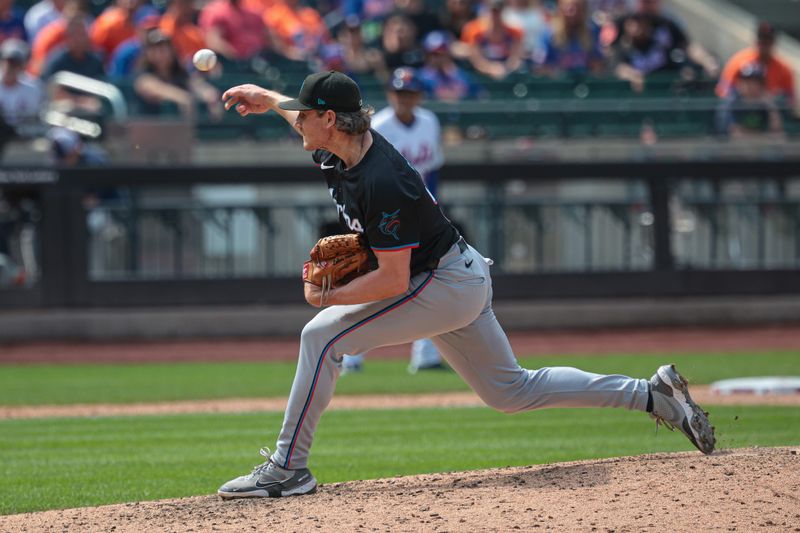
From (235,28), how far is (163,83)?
2.20 m

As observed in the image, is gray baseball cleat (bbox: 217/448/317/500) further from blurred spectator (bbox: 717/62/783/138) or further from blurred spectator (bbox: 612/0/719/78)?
blurred spectator (bbox: 612/0/719/78)

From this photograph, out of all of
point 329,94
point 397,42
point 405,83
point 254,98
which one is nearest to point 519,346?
point 405,83

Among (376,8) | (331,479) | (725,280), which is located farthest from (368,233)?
(376,8)

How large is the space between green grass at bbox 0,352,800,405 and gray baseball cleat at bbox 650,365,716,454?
4.66 m

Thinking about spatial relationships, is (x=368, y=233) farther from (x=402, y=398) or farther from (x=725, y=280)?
(x=725, y=280)

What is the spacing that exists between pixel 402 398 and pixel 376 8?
9.24 meters

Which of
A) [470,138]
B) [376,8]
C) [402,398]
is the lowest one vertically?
[402,398]

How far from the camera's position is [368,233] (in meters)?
5.18

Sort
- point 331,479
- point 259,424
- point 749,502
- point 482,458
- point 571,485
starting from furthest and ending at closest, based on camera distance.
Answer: point 259,424 → point 482,458 → point 331,479 → point 571,485 → point 749,502

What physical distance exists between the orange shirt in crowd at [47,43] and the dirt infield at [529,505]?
1124cm

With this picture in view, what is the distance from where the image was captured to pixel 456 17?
17.7 meters

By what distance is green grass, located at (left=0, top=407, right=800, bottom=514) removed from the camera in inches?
256

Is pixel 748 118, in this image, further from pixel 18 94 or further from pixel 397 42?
pixel 18 94

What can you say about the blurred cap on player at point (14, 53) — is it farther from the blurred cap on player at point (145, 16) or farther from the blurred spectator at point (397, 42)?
the blurred spectator at point (397, 42)
